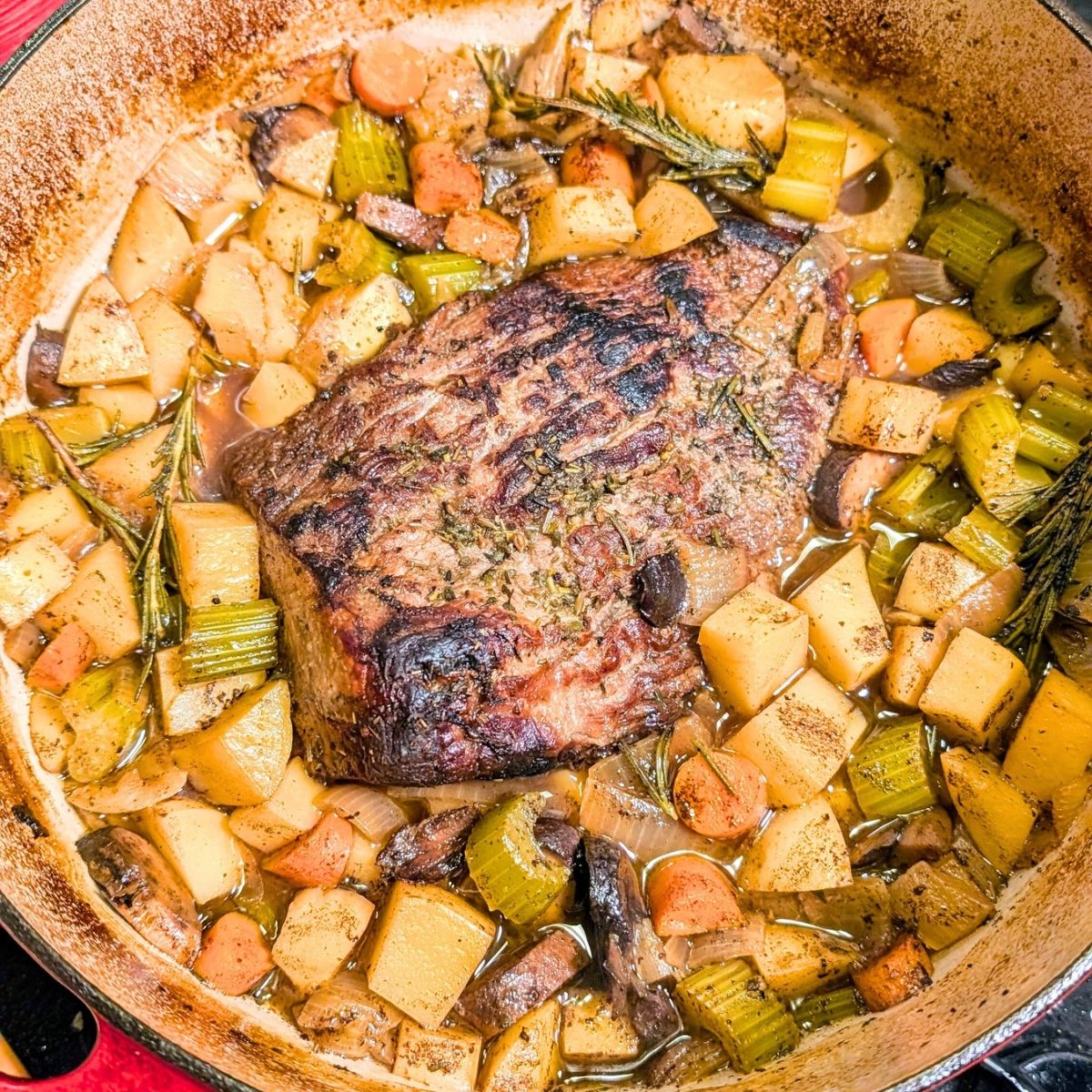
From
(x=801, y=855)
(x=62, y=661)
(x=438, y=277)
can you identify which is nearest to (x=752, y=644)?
(x=801, y=855)

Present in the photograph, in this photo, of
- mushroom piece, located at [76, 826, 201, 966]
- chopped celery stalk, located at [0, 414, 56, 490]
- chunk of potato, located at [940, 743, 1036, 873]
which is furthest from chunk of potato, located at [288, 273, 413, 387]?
chunk of potato, located at [940, 743, 1036, 873]

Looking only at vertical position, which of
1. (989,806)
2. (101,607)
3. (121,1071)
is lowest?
(989,806)

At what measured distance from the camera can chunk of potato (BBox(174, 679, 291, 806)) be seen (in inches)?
97.7

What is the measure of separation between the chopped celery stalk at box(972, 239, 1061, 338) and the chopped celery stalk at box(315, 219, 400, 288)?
6.07ft

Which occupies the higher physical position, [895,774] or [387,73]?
[387,73]

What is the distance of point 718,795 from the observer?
258 centimetres

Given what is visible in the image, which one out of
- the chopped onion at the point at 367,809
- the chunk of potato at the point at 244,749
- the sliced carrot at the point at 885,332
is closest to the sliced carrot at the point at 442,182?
the sliced carrot at the point at 885,332

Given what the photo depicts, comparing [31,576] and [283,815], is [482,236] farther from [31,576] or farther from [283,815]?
[283,815]

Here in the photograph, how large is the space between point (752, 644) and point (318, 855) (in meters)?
1.27

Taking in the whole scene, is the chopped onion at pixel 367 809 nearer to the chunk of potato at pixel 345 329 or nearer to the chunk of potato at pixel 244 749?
the chunk of potato at pixel 244 749

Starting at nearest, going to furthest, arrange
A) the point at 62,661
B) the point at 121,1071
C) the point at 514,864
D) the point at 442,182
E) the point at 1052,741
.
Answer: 1. the point at 121,1071
2. the point at 514,864
3. the point at 1052,741
4. the point at 62,661
5. the point at 442,182

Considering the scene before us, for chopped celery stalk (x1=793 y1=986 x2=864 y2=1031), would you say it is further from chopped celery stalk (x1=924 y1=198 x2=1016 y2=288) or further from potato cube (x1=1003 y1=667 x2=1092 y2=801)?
chopped celery stalk (x1=924 y1=198 x2=1016 y2=288)

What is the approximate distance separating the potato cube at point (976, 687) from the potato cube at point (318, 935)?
166 cm

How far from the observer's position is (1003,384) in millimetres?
2945
